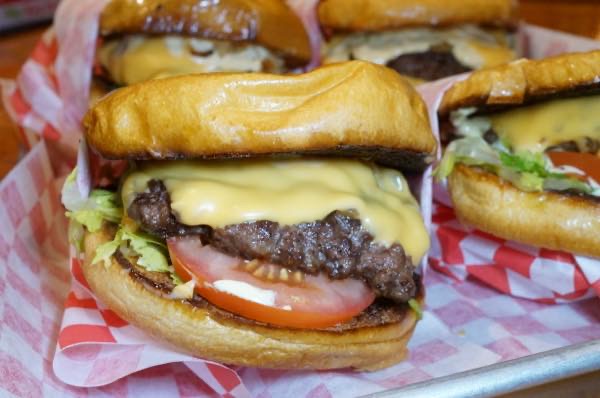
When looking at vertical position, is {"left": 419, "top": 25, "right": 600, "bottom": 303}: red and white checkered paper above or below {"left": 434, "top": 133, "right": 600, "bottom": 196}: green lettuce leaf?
below

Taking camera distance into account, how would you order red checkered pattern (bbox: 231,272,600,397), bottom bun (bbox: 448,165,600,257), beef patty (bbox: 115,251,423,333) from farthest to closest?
1. bottom bun (bbox: 448,165,600,257)
2. red checkered pattern (bbox: 231,272,600,397)
3. beef patty (bbox: 115,251,423,333)

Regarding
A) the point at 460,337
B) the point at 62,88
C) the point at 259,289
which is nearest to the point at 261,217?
the point at 259,289

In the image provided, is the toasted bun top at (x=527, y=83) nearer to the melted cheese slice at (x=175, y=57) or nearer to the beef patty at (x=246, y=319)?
the beef patty at (x=246, y=319)

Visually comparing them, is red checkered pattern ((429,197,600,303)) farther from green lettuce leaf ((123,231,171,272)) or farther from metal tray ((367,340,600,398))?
green lettuce leaf ((123,231,171,272))

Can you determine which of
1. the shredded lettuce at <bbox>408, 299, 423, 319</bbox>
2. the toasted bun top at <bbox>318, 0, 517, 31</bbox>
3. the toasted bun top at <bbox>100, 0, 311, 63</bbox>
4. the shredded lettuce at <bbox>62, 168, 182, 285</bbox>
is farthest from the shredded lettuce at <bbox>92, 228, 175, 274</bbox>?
the toasted bun top at <bbox>318, 0, 517, 31</bbox>

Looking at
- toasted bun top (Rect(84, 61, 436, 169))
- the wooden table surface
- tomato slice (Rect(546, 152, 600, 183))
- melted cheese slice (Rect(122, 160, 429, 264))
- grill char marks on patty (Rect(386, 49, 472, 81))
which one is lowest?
the wooden table surface

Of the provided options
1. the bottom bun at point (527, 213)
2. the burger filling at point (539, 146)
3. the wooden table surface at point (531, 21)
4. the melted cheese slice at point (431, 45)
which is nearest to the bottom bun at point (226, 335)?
the bottom bun at point (527, 213)

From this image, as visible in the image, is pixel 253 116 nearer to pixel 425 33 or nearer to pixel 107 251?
pixel 107 251

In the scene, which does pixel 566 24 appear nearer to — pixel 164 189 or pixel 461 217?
pixel 461 217
